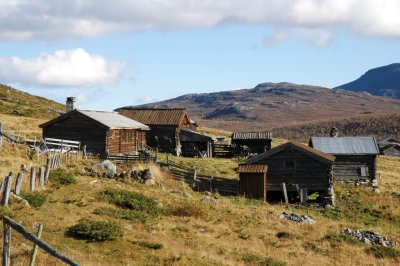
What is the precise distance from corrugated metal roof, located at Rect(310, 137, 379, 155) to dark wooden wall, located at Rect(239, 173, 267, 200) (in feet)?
46.4

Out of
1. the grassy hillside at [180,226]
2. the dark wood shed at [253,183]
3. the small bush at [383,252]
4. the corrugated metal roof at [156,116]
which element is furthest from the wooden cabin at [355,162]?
the small bush at [383,252]

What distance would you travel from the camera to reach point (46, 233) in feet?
63.7

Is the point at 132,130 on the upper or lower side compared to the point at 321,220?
upper

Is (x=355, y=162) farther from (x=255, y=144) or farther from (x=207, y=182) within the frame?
(x=207, y=182)

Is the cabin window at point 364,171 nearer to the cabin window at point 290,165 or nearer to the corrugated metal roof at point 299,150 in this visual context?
the corrugated metal roof at point 299,150

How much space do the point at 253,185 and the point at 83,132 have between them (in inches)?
653

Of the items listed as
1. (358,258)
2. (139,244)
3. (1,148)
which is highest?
(1,148)

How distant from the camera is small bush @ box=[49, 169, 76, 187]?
28.8 meters

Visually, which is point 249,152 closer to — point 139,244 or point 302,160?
point 302,160

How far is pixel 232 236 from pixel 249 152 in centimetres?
3689

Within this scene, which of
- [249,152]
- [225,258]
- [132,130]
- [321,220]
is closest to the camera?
[225,258]

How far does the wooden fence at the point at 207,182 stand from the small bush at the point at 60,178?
11.8 metres

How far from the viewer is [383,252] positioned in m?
26.4

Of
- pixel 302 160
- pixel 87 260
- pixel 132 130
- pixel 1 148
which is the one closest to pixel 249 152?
pixel 132 130
